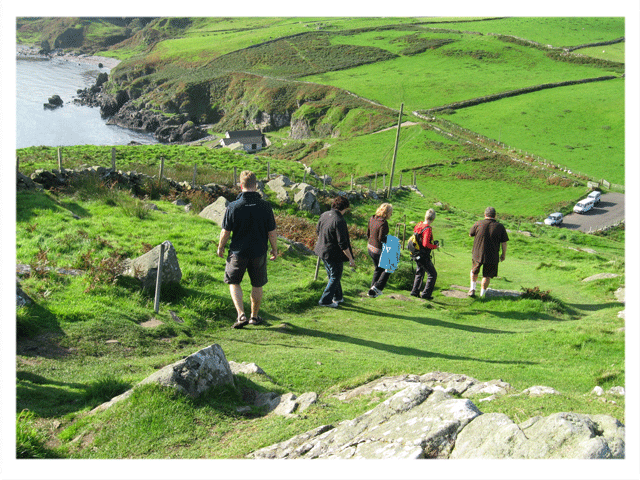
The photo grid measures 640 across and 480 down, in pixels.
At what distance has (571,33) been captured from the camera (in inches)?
5167

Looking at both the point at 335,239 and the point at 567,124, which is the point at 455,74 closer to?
the point at 567,124

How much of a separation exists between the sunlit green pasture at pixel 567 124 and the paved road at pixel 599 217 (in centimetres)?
885

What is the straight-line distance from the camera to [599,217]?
59000 millimetres

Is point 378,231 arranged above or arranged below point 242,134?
below

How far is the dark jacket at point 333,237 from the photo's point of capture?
12.0 m

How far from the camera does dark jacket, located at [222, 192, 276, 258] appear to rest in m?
9.50

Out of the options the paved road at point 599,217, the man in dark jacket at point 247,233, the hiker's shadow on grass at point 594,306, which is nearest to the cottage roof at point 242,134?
the paved road at point 599,217

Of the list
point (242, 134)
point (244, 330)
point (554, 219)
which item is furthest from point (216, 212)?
point (242, 134)

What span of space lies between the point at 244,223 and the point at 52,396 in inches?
173

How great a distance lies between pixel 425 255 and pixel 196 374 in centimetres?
913

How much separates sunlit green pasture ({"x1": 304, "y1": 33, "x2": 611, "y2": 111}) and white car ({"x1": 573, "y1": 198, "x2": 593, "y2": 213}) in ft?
170

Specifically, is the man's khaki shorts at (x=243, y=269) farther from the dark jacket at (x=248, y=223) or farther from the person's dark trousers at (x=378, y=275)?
the person's dark trousers at (x=378, y=275)

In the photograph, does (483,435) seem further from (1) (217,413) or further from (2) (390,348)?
(2) (390,348)
